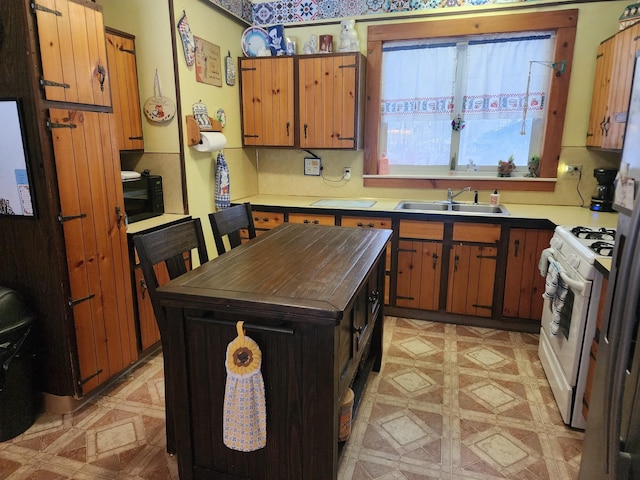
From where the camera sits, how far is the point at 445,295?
333 cm

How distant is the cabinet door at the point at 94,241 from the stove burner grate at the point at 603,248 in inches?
99.7

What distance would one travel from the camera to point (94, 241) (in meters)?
2.24

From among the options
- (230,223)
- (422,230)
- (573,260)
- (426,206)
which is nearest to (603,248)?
(573,260)

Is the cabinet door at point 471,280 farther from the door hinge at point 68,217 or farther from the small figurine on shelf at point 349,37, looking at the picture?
the door hinge at point 68,217

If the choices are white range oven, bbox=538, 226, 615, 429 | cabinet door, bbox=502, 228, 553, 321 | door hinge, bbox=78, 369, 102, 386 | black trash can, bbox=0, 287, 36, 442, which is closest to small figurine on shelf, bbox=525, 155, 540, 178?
cabinet door, bbox=502, 228, 553, 321

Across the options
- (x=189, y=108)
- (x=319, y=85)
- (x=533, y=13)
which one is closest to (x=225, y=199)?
(x=189, y=108)

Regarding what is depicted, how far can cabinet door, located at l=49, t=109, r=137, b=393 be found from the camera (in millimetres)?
2064

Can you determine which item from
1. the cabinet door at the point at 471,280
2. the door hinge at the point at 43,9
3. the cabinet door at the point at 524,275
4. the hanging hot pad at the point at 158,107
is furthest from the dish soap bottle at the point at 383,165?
the door hinge at the point at 43,9

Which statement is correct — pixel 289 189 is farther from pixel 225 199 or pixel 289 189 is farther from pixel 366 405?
pixel 366 405

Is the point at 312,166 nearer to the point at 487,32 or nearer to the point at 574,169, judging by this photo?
the point at 487,32

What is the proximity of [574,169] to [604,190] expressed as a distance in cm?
33

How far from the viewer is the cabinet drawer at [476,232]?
3.10 metres

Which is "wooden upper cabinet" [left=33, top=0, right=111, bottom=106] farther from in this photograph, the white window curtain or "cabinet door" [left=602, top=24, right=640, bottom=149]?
"cabinet door" [left=602, top=24, right=640, bottom=149]

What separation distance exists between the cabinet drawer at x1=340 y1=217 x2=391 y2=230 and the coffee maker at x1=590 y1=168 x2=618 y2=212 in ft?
5.23
